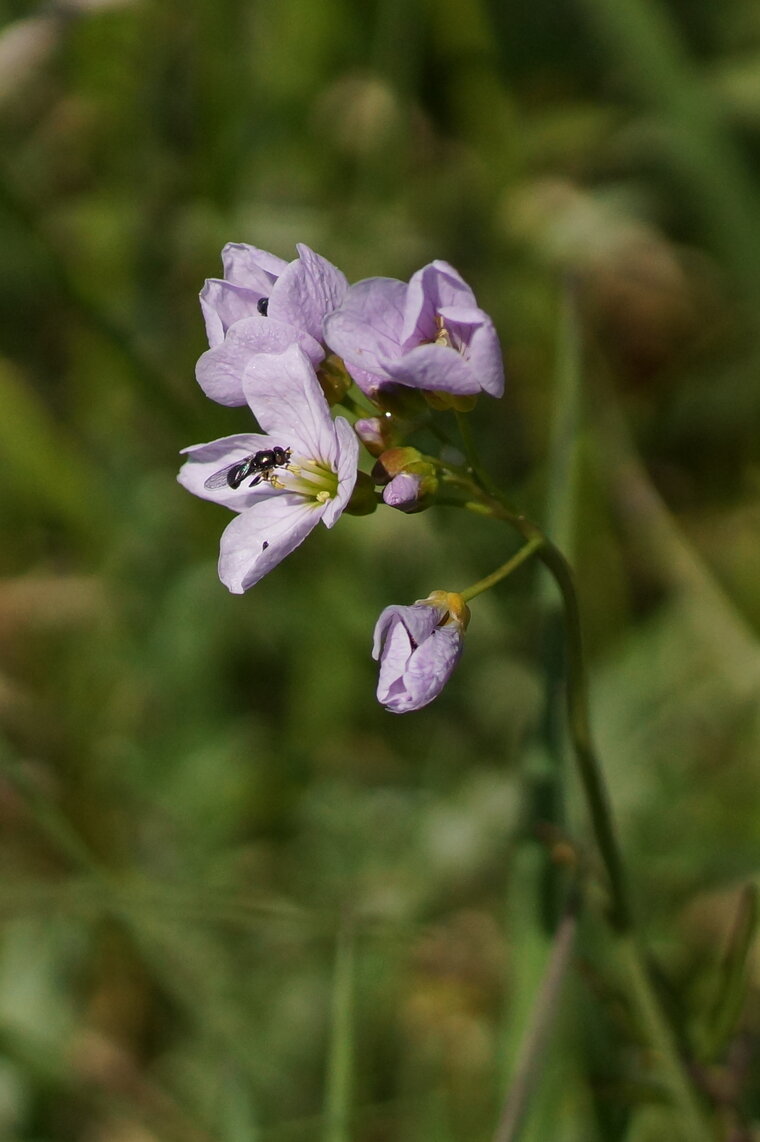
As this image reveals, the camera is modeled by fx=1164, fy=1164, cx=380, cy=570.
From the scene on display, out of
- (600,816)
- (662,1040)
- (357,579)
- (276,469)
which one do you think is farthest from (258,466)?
(357,579)

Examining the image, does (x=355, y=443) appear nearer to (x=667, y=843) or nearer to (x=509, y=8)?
(x=667, y=843)

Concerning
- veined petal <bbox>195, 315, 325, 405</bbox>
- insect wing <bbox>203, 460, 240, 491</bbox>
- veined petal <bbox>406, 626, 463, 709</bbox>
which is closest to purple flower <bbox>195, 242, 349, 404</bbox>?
veined petal <bbox>195, 315, 325, 405</bbox>

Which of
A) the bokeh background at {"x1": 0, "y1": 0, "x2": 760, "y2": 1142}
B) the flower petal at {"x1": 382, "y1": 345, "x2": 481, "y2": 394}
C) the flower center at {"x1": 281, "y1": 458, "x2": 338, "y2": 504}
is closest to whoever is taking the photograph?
the flower petal at {"x1": 382, "y1": 345, "x2": 481, "y2": 394}

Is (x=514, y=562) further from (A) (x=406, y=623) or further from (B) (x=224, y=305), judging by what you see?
(B) (x=224, y=305)

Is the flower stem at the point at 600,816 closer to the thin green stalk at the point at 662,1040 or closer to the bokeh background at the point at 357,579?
the thin green stalk at the point at 662,1040

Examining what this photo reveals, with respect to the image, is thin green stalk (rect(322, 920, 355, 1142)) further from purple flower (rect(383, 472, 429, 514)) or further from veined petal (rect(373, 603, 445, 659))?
purple flower (rect(383, 472, 429, 514))
